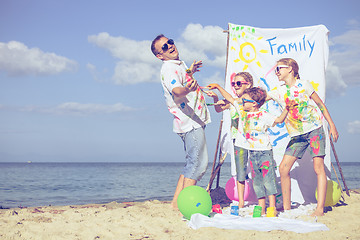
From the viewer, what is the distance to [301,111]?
4898 millimetres

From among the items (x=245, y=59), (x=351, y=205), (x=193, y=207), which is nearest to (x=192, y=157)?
(x=193, y=207)

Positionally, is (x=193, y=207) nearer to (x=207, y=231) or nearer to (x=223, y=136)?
(x=207, y=231)

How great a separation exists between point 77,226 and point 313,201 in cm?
398

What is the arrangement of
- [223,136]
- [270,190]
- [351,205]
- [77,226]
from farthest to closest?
[223,136] → [351,205] → [270,190] → [77,226]

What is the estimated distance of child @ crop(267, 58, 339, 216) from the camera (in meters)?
4.89

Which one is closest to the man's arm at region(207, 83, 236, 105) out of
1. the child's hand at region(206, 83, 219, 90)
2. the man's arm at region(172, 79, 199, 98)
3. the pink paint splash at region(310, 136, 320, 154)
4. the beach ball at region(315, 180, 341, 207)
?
the child's hand at region(206, 83, 219, 90)

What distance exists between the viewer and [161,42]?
5012 mm

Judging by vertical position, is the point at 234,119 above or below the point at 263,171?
above

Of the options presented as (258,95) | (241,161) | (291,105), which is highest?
(258,95)

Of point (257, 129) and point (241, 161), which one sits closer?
point (257, 129)

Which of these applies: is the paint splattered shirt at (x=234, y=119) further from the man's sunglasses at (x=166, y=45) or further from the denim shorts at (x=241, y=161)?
the man's sunglasses at (x=166, y=45)

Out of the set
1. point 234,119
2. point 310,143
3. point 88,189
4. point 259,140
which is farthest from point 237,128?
point 88,189

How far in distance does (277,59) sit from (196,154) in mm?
2671

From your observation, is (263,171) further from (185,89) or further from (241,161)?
(185,89)
